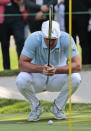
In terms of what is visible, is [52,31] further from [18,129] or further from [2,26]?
[2,26]

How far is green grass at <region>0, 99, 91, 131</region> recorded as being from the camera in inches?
299

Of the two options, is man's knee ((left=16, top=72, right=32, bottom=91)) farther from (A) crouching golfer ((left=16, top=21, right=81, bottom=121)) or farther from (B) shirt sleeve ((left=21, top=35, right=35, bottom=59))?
(B) shirt sleeve ((left=21, top=35, right=35, bottom=59))

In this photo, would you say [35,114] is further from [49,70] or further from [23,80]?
[49,70]

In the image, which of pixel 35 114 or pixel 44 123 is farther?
pixel 35 114

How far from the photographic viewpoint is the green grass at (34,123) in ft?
24.9

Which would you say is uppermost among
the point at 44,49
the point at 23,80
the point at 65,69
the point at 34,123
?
the point at 44,49

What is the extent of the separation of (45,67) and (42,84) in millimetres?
441

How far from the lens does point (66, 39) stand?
799cm

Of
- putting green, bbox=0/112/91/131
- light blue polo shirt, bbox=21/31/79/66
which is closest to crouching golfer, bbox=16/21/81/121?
light blue polo shirt, bbox=21/31/79/66

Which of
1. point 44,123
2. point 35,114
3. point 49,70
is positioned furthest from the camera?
point 35,114

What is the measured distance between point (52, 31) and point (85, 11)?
503cm

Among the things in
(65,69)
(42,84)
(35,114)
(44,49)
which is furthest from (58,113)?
(44,49)

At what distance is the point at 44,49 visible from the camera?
805cm

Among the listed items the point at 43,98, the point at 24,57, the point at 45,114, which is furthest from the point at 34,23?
the point at 24,57
